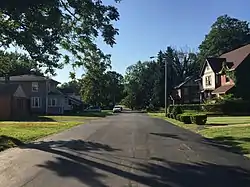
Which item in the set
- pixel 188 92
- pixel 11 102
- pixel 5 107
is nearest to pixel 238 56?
pixel 188 92

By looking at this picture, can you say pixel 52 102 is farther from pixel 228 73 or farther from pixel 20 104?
pixel 228 73

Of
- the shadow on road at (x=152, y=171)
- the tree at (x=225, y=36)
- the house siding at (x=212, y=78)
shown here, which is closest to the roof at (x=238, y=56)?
the house siding at (x=212, y=78)

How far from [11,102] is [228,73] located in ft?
99.6

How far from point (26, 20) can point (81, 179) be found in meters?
8.97

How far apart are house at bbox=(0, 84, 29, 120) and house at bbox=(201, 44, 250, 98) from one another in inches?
1119

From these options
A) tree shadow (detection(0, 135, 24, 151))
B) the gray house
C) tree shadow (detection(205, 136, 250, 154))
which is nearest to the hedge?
the gray house

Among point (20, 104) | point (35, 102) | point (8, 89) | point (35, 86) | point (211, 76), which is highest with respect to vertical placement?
point (211, 76)

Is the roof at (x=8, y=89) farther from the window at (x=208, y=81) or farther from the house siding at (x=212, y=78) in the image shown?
the window at (x=208, y=81)

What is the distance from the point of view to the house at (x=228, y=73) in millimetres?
57094

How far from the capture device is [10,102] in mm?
52156

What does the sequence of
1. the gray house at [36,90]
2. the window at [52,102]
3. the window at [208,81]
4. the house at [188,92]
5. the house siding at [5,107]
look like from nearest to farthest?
the house siding at [5,107]
the window at [208,81]
the gray house at [36,90]
the window at [52,102]
the house at [188,92]

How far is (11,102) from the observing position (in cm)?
5231

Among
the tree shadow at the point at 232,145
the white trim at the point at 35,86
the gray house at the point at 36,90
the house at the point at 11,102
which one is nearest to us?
the tree shadow at the point at 232,145

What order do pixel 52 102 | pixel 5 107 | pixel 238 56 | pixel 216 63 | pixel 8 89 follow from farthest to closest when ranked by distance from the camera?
1. pixel 52 102
2. pixel 216 63
3. pixel 238 56
4. pixel 8 89
5. pixel 5 107
